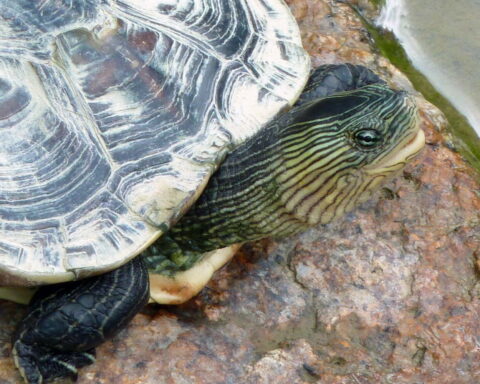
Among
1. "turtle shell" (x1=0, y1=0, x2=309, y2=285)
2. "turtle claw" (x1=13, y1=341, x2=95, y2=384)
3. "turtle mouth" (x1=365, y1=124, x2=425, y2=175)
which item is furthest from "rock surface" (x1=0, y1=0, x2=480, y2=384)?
"turtle mouth" (x1=365, y1=124, x2=425, y2=175)

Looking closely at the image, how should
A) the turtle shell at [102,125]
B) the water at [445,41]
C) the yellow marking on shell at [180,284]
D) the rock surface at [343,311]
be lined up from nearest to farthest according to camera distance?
the turtle shell at [102,125]
the rock surface at [343,311]
the yellow marking on shell at [180,284]
the water at [445,41]

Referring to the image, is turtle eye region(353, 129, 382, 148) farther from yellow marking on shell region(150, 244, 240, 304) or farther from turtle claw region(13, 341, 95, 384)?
turtle claw region(13, 341, 95, 384)

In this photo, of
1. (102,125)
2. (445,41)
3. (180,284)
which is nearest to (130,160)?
(102,125)

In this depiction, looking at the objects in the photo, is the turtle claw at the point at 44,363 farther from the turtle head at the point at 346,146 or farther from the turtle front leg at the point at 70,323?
the turtle head at the point at 346,146

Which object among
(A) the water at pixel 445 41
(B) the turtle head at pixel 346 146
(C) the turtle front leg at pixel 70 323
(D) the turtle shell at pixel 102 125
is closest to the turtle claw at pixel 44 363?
(C) the turtle front leg at pixel 70 323

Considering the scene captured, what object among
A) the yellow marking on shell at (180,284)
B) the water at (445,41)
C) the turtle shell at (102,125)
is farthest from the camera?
the water at (445,41)
